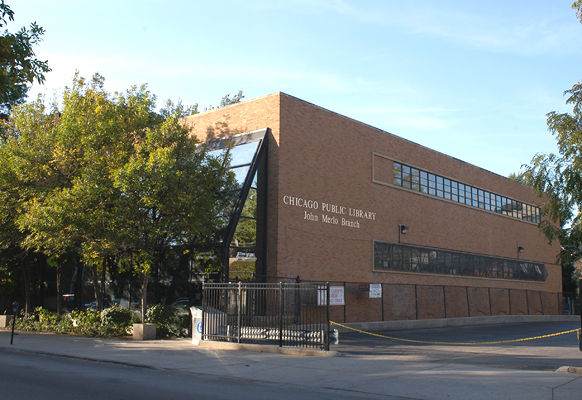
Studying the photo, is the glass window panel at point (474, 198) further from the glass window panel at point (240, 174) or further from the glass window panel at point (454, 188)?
the glass window panel at point (240, 174)

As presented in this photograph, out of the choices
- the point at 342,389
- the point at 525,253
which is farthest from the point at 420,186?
the point at 342,389

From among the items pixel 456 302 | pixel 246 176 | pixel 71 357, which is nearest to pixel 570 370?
pixel 71 357

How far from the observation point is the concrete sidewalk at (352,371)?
1077 centimetres

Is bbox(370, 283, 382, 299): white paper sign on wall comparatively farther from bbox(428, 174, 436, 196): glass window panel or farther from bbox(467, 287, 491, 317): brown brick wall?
bbox(467, 287, 491, 317): brown brick wall

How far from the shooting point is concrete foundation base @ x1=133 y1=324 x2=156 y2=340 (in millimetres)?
20172

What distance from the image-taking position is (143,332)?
20.2 m

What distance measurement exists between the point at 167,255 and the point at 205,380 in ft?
40.0

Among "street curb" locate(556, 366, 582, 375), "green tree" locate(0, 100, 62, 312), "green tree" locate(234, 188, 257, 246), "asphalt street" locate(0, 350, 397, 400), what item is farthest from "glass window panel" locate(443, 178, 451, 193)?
"asphalt street" locate(0, 350, 397, 400)

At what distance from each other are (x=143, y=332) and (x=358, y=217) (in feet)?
39.9

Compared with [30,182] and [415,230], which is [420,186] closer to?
[415,230]

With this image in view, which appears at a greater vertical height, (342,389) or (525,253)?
(525,253)

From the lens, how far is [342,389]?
10.9 m

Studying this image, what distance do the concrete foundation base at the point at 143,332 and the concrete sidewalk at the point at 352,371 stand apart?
1.53 metres

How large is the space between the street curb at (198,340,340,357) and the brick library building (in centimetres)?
410
